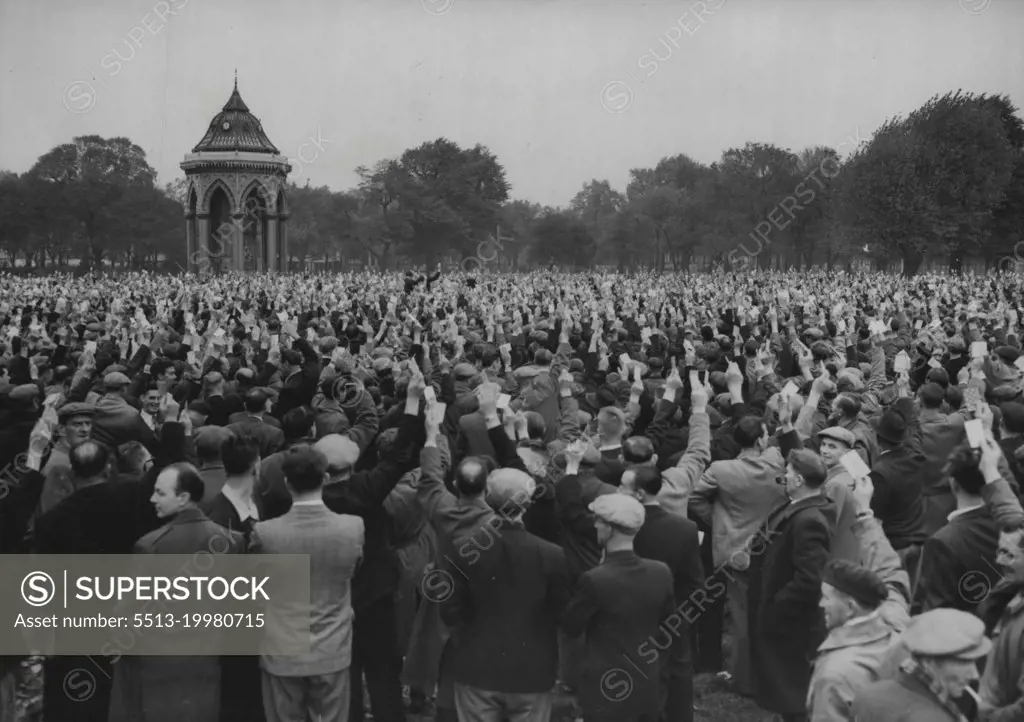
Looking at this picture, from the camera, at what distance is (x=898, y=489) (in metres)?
7.04

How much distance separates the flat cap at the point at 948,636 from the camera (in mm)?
3383

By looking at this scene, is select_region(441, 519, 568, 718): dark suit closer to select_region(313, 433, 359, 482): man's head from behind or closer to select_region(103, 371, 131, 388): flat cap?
select_region(313, 433, 359, 482): man's head from behind

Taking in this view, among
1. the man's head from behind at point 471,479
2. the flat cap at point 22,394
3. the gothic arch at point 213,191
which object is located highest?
the gothic arch at point 213,191

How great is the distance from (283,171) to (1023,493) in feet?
213

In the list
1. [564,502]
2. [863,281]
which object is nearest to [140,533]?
[564,502]

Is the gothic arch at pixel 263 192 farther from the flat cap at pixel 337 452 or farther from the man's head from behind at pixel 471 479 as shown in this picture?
the man's head from behind at pixel 471 479

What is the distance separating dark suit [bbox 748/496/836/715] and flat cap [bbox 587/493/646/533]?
3.63 feet

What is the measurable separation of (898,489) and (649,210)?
3468 inches

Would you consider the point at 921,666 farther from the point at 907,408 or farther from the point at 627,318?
the point at 627,318

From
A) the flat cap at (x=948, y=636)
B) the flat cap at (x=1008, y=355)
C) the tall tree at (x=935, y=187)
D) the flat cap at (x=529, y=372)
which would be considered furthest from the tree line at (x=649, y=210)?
the flat cap at (x=948, y=636)

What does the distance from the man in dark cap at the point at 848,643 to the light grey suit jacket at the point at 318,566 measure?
8.18 feet

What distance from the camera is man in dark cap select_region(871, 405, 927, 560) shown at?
7.02m

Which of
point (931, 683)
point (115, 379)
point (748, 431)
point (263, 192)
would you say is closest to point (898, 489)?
point (748, 431)

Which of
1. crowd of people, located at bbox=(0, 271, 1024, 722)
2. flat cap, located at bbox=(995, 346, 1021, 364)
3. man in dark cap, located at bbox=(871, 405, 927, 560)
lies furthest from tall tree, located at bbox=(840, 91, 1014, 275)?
man in dark cap, located at bbox=(871, 405, 927, 560)
